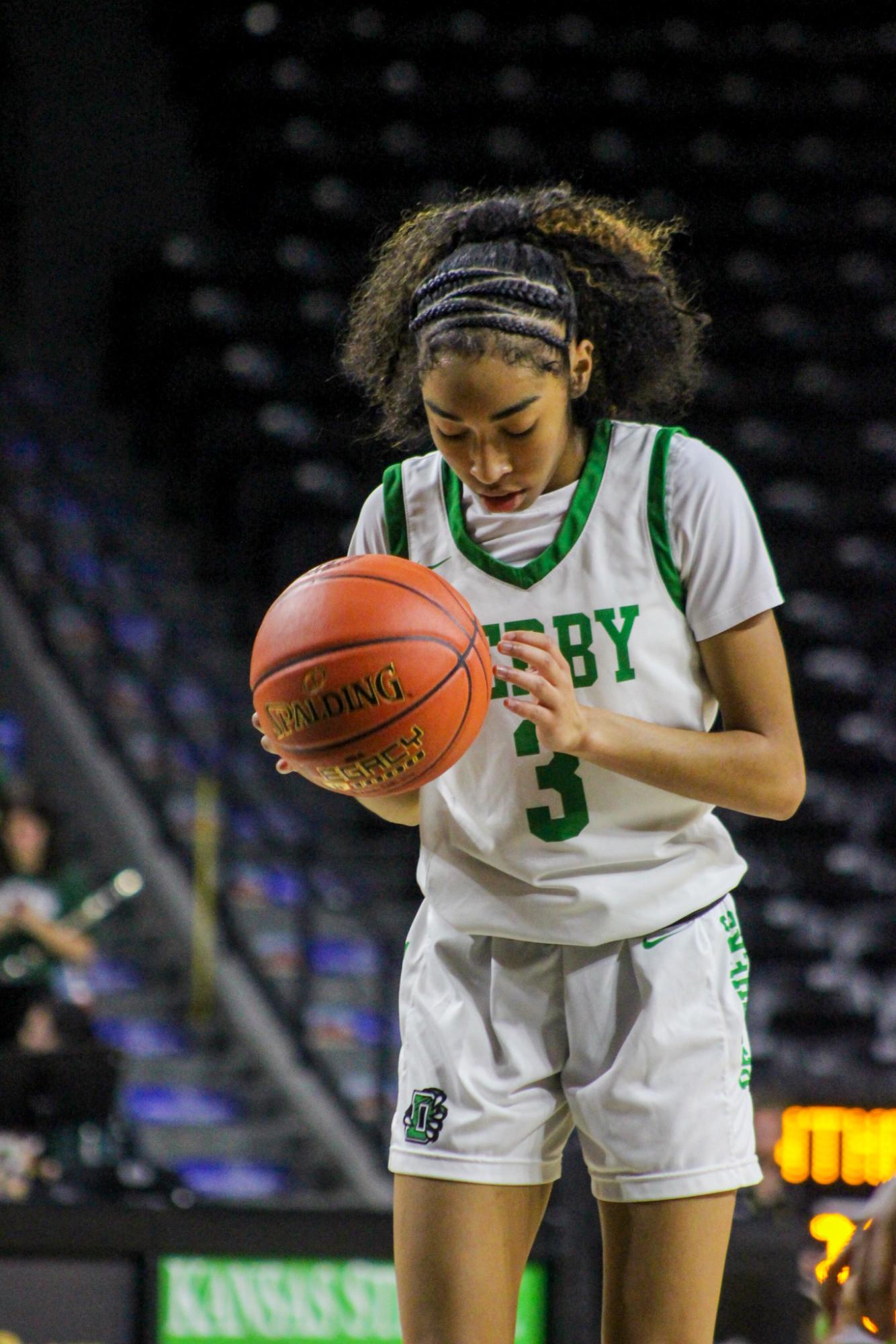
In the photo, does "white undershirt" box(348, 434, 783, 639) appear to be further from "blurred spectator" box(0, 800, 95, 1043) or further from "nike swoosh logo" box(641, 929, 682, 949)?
"blurred spectator" box(0, 800, 95, 1043)

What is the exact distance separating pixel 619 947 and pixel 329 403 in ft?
24.4

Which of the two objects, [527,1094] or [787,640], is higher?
[787,640]

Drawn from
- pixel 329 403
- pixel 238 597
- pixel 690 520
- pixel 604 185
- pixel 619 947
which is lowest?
pixel 619 947

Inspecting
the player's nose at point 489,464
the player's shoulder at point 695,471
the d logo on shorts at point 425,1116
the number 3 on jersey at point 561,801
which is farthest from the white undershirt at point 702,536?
the d logo on shorts at point 425,1116

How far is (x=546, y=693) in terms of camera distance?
1.73m

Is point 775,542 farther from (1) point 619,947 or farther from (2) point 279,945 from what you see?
(1) point 619,947

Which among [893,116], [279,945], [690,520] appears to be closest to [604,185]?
[893,116]

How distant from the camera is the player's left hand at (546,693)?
173 cm

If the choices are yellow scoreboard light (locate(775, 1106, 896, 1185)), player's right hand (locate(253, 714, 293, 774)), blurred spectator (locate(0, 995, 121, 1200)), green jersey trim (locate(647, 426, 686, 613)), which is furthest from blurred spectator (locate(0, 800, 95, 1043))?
green jersey trim (locate(647, 426, 686, 613))

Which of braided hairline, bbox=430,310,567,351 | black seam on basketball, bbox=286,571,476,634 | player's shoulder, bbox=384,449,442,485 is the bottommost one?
black seam on basketball, bbox=286,571,476,634

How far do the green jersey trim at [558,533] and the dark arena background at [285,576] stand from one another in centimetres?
166

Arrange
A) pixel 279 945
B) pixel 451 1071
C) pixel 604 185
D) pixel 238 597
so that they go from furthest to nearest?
1. pixel 604 185
2. pixel 238 597
3. pixel 279 945
4. pixel 451 1071

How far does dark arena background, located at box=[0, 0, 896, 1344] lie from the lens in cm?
336

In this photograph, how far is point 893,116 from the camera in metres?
10.1
